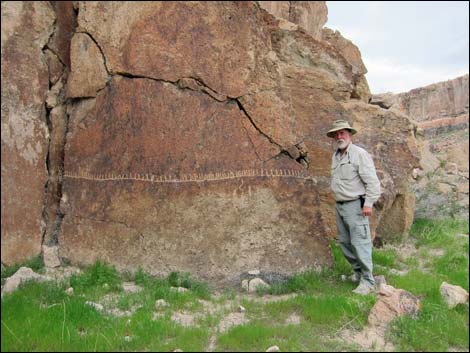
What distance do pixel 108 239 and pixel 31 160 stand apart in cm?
113

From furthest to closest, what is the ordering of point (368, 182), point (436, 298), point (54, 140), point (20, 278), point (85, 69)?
point (54, 140) → point (85, 69) → point (368, 182) → point (20, 278) → point (436, 298)

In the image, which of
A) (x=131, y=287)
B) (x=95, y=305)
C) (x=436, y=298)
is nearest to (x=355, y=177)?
(x=436, y=298)

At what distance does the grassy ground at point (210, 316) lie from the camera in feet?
10.3

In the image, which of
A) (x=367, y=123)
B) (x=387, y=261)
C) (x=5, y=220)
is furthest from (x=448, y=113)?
(x=5, y=220)

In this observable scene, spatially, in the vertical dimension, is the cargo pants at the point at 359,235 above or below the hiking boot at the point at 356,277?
above

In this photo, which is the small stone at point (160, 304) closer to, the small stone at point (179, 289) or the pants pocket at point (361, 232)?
the small stone at point (179, 289)

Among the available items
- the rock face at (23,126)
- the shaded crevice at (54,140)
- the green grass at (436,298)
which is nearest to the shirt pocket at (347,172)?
the green grass at (436,298)

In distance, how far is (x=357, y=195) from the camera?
171 inches

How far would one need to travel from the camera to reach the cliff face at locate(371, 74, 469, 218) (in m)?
7.55

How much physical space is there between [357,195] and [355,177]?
17 cm

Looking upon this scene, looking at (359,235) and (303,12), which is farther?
(303,12)

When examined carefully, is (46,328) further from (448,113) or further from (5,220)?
(448,113)

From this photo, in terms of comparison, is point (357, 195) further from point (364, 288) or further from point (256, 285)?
point (256, 285)

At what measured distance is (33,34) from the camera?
15.6 feet
